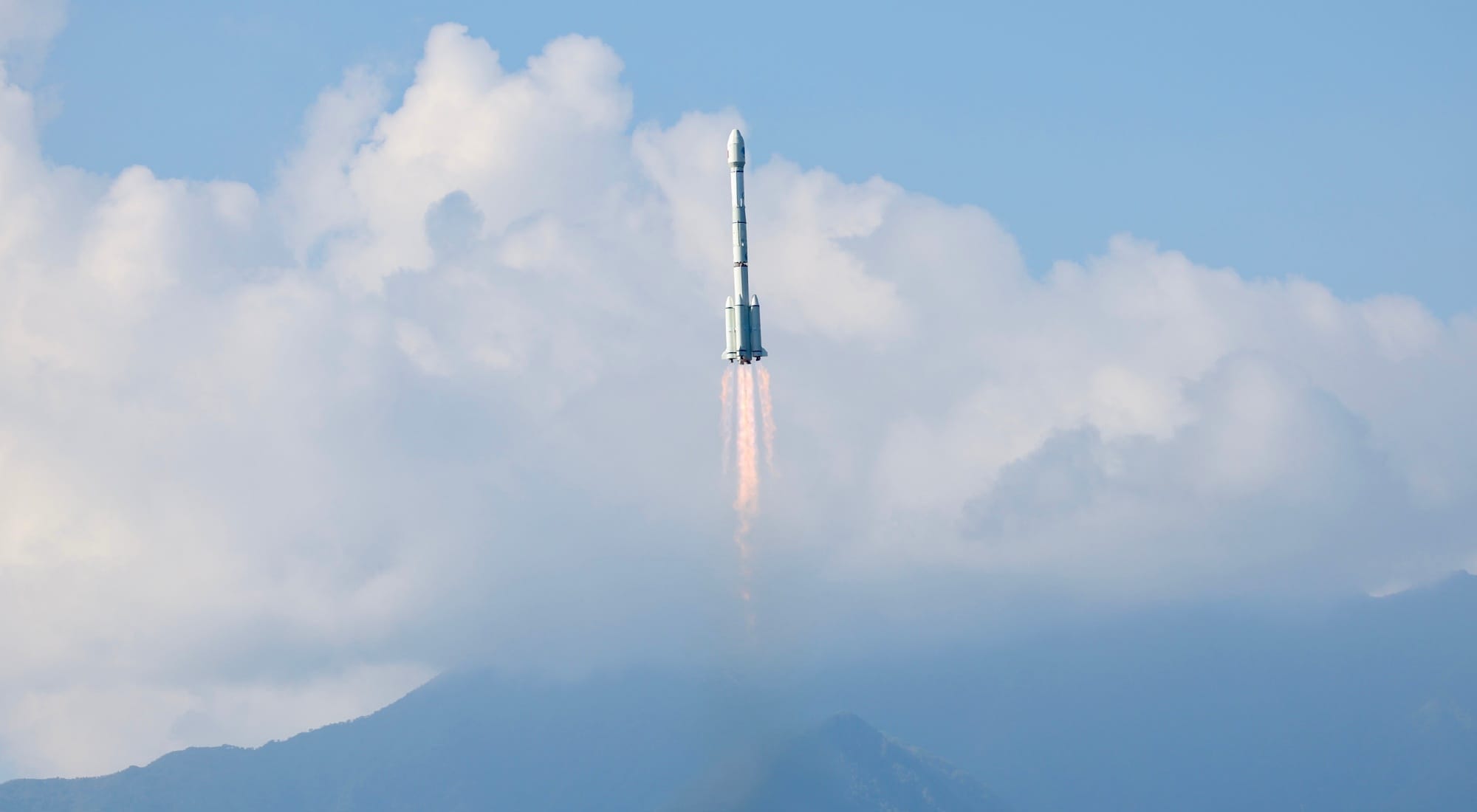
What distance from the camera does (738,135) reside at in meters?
193

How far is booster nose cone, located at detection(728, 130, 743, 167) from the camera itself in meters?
192

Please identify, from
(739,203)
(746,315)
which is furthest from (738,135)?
(746,315)

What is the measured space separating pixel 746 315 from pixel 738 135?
19.9 meters

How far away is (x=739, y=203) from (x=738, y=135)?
6.82m

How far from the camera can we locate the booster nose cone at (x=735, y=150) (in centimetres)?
19212

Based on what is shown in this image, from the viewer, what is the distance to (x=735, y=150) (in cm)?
19212

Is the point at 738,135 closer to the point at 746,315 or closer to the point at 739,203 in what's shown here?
the point at 739,203

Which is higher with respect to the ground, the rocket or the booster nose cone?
the booster nose cone

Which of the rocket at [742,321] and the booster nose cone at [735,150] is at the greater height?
the booster nose cone at [735,150]

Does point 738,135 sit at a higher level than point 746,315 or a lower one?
higher

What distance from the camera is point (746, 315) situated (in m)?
183

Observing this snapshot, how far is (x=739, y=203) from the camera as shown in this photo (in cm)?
19075
